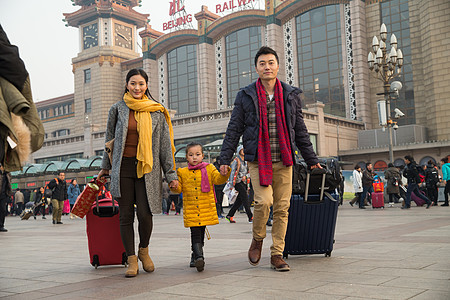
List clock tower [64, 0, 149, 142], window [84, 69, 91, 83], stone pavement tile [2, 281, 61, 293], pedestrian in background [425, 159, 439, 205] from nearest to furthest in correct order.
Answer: stone pavement tile [2, 281, 61, 293] → pedestrian in background [425, 159, 439, 205] → clock tower [64, 0, 149, 142] → window [84, 69, 91, 83]

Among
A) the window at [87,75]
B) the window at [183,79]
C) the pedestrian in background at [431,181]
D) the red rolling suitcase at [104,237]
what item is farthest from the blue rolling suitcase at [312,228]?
the window at [87,75]

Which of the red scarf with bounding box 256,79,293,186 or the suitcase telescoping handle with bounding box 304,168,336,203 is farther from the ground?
the red scarf with bounding box 256,79,293,186

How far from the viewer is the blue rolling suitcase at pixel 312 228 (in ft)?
18.2

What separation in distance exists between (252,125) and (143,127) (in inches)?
41.2

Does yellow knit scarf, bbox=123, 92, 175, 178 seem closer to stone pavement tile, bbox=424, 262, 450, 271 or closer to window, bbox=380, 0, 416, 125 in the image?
stone pavement tile, bbox=424, 262, 450, 271

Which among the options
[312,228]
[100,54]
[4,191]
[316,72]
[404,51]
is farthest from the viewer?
[100,54]

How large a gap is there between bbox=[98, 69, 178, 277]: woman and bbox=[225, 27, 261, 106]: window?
49.1 meters

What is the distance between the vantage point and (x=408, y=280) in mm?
3988

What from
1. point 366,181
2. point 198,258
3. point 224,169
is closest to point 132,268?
point 198,258

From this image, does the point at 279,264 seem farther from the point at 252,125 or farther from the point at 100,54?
the point at 100,54

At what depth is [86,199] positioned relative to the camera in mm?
5457

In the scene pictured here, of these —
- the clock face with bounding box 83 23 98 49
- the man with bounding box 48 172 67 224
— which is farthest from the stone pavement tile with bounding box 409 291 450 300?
the clock face with bounding box 83 23 98 49

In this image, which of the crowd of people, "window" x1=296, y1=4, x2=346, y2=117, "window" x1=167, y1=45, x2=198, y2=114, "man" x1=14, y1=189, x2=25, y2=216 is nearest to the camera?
the crowd of people

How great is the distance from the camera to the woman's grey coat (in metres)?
4.98
